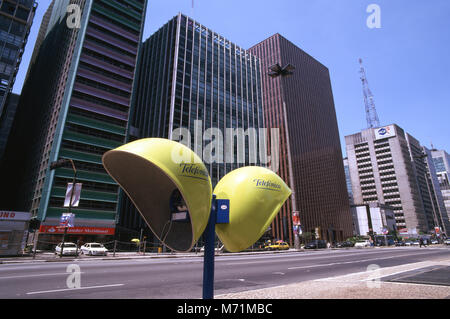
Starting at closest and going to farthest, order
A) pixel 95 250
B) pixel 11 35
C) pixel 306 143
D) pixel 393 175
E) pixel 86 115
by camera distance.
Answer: pixel 95 250
pixel 86 115
pixel 11 35
pixel 306 143
pixel 393 175

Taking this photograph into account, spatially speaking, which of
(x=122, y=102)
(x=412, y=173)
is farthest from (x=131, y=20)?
(x=412, y=173)

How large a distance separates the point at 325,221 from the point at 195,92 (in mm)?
66097

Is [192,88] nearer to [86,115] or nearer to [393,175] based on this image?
[86,115]

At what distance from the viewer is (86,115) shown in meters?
44.6

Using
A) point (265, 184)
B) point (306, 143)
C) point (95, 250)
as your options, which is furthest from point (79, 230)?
point (306, 143)

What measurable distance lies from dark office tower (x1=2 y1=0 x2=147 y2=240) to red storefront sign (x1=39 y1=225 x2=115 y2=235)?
0.41 ft

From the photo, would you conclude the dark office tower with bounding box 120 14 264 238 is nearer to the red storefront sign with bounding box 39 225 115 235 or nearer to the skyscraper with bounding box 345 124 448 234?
the red storefront sign with bounding box 39 225 115 235

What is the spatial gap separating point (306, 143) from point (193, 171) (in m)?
96.7

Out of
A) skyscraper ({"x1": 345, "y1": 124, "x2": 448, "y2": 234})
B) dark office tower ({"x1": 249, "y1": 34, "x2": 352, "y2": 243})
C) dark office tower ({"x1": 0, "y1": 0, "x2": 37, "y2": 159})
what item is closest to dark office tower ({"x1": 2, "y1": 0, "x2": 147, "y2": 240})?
dark office tower ({"x1": 0, "y1": 0, "x2": 37, "y2": 159})

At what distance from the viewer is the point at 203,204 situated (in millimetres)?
2551

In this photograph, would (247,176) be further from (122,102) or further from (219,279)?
(122,102)

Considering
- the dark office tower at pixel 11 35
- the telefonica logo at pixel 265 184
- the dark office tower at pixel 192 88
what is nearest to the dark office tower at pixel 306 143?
the dark office tower at pixel 192 88

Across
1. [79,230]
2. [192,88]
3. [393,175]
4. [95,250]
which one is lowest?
[95,250]

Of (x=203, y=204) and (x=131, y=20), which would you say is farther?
(x=131, y=20)
